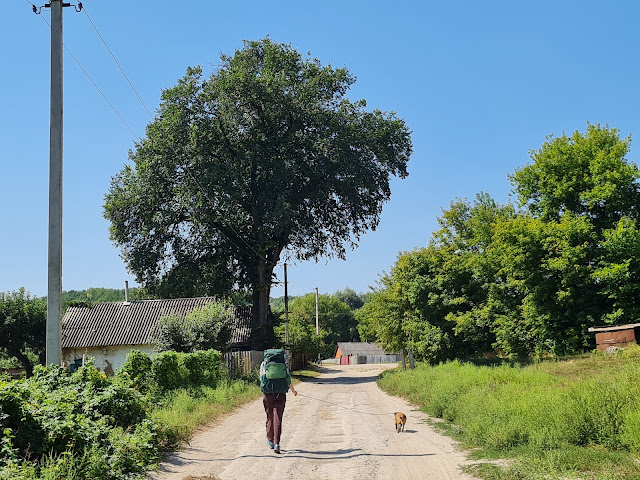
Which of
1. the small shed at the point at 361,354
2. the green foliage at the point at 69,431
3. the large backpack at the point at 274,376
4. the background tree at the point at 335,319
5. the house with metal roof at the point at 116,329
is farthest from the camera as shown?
the background tree at the point at 335,319

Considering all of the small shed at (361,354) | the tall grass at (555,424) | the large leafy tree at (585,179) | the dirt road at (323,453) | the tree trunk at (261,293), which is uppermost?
the large leafy tree at (585,179)

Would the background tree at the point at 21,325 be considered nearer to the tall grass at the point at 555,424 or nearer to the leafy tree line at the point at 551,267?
the leafy tree line at the point at 551,267

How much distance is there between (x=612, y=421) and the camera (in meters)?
9.00

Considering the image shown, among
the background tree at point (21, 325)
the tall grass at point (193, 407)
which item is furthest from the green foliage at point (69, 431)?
the background tree at point (21, 325)

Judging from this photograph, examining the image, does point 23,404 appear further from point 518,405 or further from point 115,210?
point 115,210

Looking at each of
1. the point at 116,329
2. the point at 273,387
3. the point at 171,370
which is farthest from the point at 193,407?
the point at 116,329

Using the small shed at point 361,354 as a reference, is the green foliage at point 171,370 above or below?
above

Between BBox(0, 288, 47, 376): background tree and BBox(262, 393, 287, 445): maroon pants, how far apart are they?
137ft

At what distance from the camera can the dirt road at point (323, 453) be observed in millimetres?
8531

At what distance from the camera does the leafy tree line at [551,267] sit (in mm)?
24906

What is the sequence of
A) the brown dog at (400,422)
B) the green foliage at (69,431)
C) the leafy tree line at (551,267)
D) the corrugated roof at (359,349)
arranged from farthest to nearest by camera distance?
the corrugated roof at (359,349) < the leafy tree line at (551,267) < the brown dog at (400,422) < the green foliage at (69,431)

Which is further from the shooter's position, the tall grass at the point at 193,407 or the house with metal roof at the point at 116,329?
the house with metal roof at the point at 116,329

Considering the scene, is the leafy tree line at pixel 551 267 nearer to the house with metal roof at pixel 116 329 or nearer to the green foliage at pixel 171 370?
the green foliage at pixel 171 370

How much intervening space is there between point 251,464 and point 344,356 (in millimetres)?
106010
